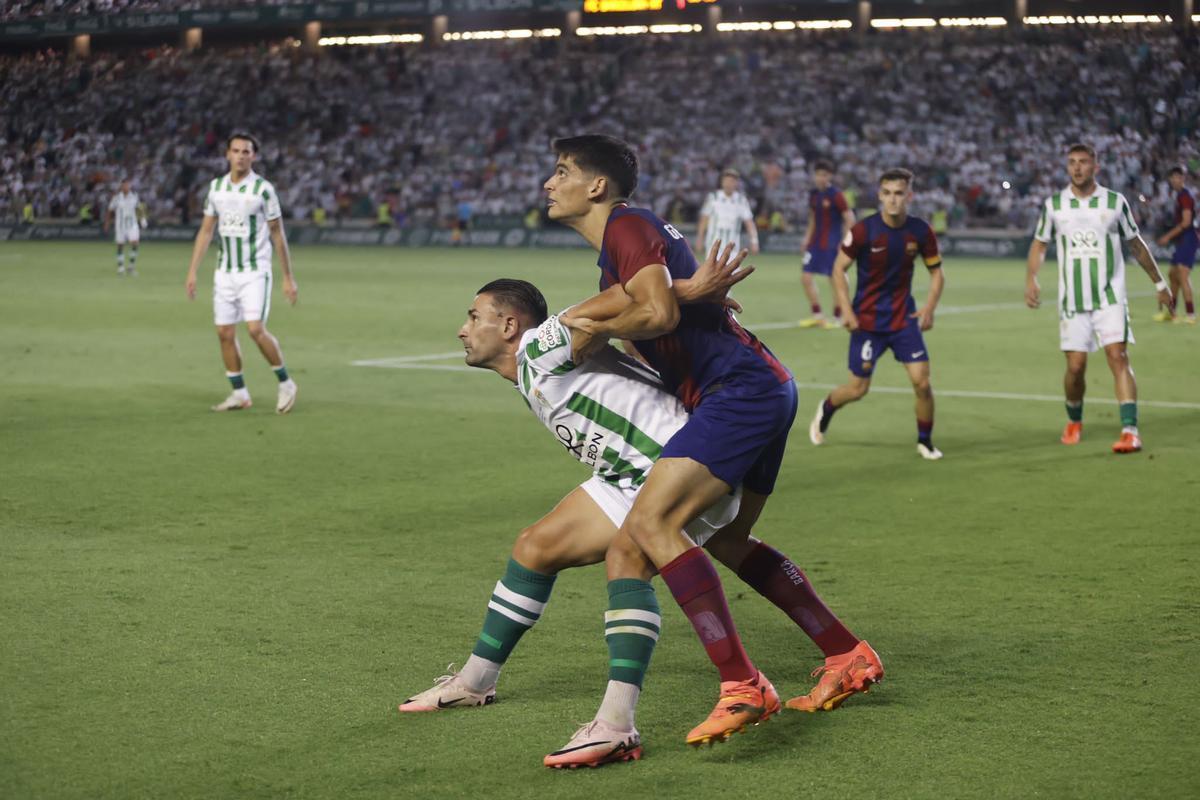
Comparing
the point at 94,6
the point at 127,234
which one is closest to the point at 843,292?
the point at 127,234

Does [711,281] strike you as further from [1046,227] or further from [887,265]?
[1046,227]

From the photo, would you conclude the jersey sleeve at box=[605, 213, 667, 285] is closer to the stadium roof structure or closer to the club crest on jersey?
the club crest on jersey

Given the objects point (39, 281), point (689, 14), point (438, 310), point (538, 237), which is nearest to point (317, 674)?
point (438, 310)

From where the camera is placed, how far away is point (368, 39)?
6038 cm

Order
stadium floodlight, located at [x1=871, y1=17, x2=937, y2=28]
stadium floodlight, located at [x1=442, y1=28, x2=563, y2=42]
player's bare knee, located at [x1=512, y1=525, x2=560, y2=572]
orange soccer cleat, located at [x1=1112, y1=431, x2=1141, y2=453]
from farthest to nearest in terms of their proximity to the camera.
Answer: stadium floodlight, located at [x1=442, y1=28, x2=563, y2=42]
stadium floodlight, located at [x1=871, y1=17, x2=937, y2=28]
orange soccer cleat, located at [x1=1112, y1=431, x2=1141, y2=453]
player's bare knee, located at [x1=512, y1=525, x2=560, y2=572]

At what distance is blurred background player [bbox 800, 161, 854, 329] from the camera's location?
842 inches

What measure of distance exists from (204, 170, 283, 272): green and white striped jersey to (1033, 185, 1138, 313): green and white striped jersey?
21.6 ft

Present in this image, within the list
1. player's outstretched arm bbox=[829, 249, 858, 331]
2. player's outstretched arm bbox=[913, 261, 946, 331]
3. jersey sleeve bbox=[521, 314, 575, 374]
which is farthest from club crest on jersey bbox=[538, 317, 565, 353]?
player's outstretched arm bbox=[913, 261, 946, 331]

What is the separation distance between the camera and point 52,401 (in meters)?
13.9

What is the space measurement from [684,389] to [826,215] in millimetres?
16831

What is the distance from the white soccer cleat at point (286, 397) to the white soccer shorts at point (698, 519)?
27.7 ft

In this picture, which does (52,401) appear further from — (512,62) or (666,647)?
(512,62)

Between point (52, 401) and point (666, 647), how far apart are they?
9394 millimetres

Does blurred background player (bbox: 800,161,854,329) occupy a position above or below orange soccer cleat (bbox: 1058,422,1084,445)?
above
